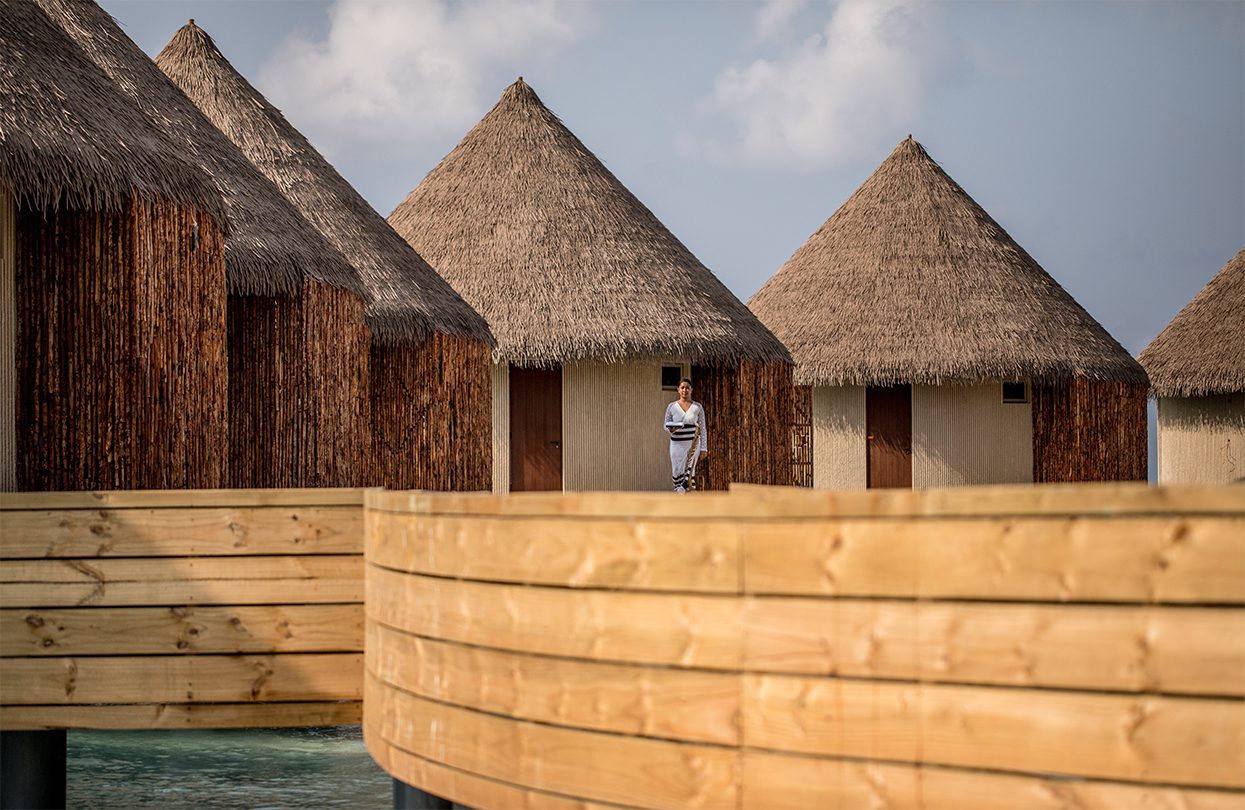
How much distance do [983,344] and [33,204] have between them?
51.2ft

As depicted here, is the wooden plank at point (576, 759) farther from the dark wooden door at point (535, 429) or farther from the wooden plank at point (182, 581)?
the dark wooden door at point (535, 429)

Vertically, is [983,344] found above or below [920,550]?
above

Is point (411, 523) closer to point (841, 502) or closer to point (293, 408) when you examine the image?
point (841, 502)

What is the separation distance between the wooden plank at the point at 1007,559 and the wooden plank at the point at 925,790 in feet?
1.32

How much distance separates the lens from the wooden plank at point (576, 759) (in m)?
3.80

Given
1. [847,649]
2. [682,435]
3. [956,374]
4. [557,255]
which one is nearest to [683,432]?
[682,435]

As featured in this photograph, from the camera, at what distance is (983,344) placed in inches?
818

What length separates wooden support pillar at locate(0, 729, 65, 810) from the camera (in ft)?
20.8

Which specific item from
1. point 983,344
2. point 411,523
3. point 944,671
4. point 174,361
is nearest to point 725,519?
point 944,671

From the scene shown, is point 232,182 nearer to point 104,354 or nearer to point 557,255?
point 104,354

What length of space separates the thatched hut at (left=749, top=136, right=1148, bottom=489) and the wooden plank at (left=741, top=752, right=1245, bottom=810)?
16.7 meters

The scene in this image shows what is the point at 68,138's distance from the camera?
7.33m

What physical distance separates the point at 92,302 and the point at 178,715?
2316 mm

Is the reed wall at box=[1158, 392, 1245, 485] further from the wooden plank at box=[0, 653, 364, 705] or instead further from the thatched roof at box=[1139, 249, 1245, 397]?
the wooden plank at box=[0, 653, 364, 705]
